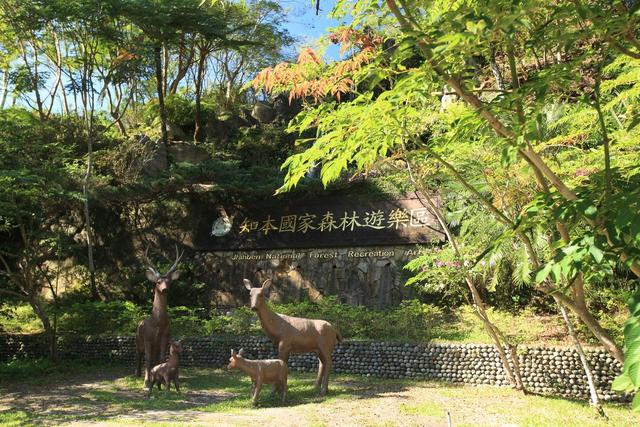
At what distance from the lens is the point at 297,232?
12078 mm

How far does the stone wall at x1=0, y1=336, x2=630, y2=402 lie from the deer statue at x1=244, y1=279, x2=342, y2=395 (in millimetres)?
1711

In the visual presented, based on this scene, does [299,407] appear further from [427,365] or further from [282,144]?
[282,144]

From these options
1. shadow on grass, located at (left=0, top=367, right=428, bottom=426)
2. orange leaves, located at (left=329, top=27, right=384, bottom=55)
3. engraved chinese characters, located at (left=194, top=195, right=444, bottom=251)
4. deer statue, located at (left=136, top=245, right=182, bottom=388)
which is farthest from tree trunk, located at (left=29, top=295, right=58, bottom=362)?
orange leaves, located at (left=329, top=27, right=384, bottom=55)

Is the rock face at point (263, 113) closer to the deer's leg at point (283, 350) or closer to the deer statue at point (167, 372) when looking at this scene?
the deer statue at point (167, 372)

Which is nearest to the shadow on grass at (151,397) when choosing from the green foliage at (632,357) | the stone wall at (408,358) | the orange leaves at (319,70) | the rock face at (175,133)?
the stone wall at (408,358)

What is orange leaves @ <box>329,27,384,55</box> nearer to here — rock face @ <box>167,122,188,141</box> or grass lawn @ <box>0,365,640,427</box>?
grass lawn @ <box>0,365,640,427</box>

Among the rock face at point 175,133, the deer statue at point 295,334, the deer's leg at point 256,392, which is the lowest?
the deer's leg at point 256,392

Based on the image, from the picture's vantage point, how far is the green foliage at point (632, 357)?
1141mm

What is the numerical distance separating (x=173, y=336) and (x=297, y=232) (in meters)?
3.48

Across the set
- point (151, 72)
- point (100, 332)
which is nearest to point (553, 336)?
point (100, 332)

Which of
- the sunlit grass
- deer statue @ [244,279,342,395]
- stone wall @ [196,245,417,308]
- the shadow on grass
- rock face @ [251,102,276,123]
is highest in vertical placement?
rock face @ [251,102,276,123]

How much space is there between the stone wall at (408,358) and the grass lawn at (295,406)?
1.09ft

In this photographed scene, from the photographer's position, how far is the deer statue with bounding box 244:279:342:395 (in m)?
6.75

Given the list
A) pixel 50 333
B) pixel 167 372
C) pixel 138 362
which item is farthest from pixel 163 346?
pixel 50 333
